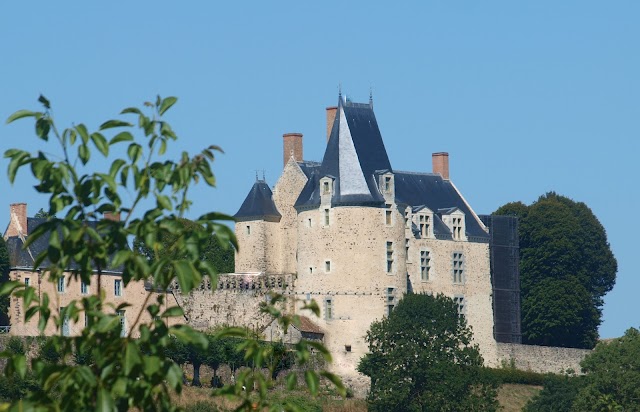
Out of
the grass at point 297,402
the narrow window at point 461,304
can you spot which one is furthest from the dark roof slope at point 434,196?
the grass at point 297,402

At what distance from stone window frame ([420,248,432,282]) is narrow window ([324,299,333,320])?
3697 mm

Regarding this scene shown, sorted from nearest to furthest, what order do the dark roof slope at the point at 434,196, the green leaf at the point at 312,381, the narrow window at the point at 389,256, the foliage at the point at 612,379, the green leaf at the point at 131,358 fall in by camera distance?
1. the green leaf at the point at 131,358
2. the green leaf at the point at 312,381
3. the foliage at the point at 612,379
4. the narrow window at the point at 389,256
5. the dark roof slope at the point at 434,196

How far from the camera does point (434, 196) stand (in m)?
48.4

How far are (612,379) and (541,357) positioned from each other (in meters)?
7.25

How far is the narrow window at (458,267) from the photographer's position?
46938 mm

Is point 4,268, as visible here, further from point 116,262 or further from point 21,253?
point 116,262

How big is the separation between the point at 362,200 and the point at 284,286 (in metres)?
3.72

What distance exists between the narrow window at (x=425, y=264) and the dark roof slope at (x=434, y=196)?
925 mm

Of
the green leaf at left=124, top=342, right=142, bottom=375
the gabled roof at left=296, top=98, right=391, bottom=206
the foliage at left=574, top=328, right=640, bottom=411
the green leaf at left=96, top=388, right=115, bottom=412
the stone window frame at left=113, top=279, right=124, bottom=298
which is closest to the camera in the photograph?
the green leaf at left=96, top=388, right=115, bottom=412

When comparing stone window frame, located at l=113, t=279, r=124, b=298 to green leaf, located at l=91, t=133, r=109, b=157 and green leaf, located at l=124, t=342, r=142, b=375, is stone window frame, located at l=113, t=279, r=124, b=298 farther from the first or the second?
green leaf, located at l=124, t=342, r=142, b=375

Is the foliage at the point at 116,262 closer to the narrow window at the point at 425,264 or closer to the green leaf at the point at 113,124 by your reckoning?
the green leaf at the point at 113,124

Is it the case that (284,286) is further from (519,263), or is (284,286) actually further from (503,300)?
(519,263)

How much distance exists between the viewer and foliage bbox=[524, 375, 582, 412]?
43.3 m

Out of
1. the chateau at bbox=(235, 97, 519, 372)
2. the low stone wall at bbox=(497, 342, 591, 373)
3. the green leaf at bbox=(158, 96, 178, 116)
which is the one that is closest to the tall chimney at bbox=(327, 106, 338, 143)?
the chateau at bbox=(235, 97, 519, 372)
